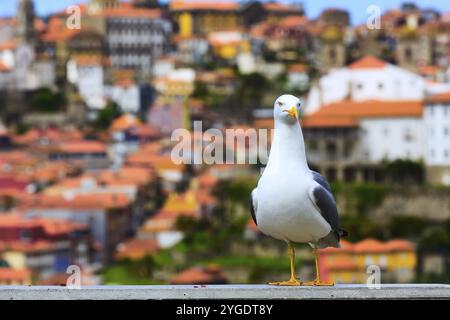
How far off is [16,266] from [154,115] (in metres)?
7.72

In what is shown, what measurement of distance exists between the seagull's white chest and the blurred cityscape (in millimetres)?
13857

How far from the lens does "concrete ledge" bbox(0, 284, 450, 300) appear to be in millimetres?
1161

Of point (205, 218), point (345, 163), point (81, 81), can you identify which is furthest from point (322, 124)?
point (81, 81)

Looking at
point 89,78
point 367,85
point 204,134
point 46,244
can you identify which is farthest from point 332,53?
point 204,134

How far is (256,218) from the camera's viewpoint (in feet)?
4.27

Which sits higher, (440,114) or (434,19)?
(434,19)

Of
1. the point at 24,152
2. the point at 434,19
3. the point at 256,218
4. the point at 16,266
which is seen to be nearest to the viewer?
the point at 256,218

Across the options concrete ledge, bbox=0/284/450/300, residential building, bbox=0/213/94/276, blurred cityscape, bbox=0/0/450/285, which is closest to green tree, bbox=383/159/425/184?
blurred cityscape, bbox=0/0/450/285

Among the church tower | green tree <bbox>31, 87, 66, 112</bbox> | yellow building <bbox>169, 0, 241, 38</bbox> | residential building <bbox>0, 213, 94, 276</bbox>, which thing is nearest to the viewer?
residential building <bbox>0, 213, 94, 276</bbox>

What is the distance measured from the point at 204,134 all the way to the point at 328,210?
58.1 ft

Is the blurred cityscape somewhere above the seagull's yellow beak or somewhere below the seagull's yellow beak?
above

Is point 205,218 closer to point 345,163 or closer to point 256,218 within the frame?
point 345,163

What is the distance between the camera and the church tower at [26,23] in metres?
32.2

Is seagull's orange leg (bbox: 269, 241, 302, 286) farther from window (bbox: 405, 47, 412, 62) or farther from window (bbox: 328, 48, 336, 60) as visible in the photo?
window (bbox: 328, 48, 336, 60)
